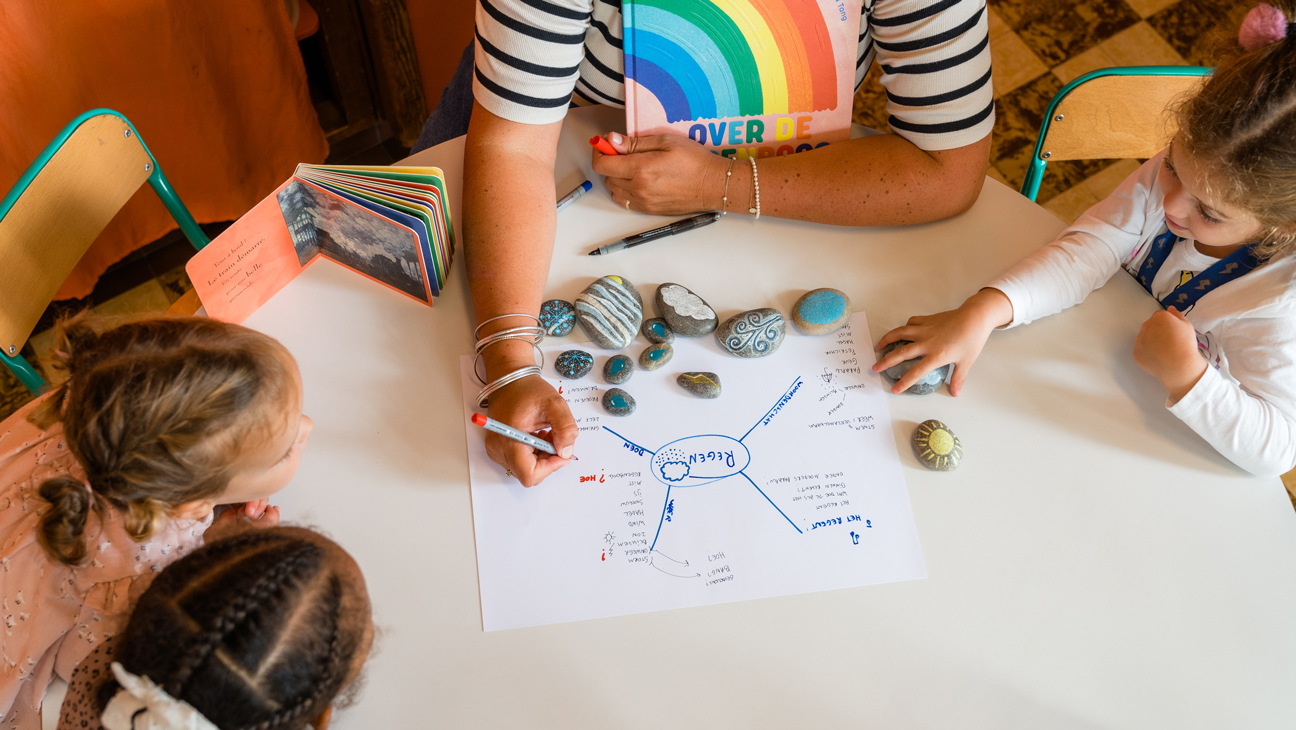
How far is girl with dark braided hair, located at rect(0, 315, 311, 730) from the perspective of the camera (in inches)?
27.7

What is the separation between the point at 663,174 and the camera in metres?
1.05

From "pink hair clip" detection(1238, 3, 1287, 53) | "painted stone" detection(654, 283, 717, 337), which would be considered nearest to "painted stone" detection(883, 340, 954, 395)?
"painted stone" detection(654, 283, 717, 337)

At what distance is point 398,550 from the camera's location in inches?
33.7

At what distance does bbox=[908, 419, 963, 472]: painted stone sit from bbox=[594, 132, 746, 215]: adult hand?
38cm

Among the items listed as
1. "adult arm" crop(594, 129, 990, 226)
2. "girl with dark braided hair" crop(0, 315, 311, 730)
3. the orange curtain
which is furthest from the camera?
the orange curtain

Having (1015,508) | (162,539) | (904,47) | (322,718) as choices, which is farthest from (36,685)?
(904,47)

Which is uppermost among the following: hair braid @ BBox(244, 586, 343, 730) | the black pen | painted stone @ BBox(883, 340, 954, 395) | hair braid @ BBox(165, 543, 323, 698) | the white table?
hair braid @ BBox(165, 543, 323, 698)

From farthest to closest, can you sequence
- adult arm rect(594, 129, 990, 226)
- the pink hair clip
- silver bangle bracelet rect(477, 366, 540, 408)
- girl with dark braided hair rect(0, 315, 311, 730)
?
adult arm rect(594, 129, 990, 226), silver bangle bracelet rect(477, 366, 540, 408), the pink hair clip, girl with dark braided hair rect(0, 315, 311, 730)

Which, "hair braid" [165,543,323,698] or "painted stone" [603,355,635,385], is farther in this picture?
"painted stone" [603,355,635,385]

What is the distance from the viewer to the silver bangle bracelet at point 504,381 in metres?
0.92

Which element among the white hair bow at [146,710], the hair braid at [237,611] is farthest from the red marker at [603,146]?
the white hair bow at [146,710]

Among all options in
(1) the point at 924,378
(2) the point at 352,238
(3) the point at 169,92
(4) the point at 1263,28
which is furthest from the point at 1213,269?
(3) the point at 169,92

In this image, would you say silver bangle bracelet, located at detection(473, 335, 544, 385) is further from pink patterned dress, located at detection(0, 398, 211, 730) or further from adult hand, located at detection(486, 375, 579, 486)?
pink patterned dress, located at detection(0, 398, 211, 730)

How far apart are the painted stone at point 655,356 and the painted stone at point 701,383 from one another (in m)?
0.03
